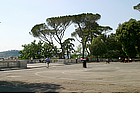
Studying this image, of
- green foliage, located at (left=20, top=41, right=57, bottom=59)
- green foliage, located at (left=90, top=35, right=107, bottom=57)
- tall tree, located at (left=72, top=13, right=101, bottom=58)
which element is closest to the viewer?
tall tree, located at (left=72, top=13, right=101, bottom=58)

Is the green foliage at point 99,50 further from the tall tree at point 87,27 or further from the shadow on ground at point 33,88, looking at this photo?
the shadow on ground at point 33,88

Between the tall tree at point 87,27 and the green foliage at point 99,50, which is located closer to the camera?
the tall tree at point 87,27

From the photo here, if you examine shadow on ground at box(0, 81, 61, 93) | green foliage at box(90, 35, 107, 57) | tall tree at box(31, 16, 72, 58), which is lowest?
shadow on ground at box(0, 81, 61, 93)

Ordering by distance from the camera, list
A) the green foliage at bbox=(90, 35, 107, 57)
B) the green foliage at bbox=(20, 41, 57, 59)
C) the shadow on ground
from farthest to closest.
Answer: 1. the green foliage at bbox=(90, 35, 107, 57)
2. the green foliage at bbox=(20, 41, 57, 59)
3. the shadow on ground

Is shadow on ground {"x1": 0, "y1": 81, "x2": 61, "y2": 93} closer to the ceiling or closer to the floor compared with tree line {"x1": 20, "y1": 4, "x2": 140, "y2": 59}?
closer to the floor

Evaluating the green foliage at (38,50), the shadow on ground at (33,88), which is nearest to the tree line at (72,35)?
the green foliage at (38,50)

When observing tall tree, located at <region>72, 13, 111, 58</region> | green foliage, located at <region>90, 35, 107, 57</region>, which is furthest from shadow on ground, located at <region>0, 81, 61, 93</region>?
green foliage, located at <region>90, 35, 107, 57</region>

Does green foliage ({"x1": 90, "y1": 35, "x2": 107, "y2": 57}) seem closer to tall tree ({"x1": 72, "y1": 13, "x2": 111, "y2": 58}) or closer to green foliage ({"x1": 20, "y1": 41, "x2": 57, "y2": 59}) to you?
tall tree ({"x1": 72, "y1": 13, "x2": 111, "y2": 58})

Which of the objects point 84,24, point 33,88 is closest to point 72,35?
point 84,24

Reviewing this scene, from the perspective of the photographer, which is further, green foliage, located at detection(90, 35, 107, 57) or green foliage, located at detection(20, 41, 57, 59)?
green foliage, located at detection(90, 35, 107, 57)

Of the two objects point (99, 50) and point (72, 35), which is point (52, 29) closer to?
point (72, 35)
